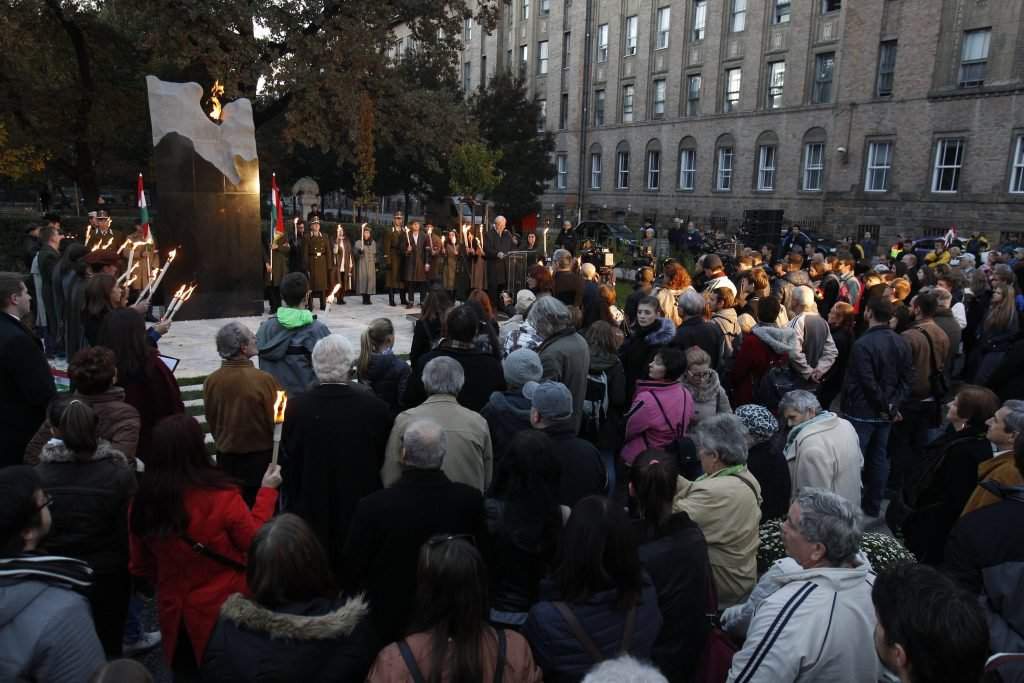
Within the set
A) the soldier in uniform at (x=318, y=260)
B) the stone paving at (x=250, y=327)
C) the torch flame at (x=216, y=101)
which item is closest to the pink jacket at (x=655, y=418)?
the stone paving at (x=250, y=327)

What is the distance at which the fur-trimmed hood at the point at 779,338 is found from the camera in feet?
20.1

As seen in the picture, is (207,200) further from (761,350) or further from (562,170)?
(562,170)

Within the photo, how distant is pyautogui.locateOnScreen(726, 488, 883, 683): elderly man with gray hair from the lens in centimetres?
238

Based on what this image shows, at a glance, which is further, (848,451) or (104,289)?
(104,289)

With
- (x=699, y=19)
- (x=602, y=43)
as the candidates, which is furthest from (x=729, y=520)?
(x=602, y=43)

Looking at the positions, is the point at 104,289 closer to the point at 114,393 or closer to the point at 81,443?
the point at 114,393

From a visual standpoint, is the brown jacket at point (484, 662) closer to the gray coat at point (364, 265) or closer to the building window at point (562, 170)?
the gray coat at point (364, 265)

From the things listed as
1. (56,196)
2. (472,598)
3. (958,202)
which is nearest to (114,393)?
(472,598)

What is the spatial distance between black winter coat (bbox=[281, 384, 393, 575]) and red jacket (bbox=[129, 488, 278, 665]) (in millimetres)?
544

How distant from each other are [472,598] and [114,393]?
2.73m

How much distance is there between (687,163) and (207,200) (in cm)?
2989

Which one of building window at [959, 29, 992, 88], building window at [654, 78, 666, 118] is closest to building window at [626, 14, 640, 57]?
building window at [654, 78, 666, 118]

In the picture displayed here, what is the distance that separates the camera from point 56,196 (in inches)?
1967

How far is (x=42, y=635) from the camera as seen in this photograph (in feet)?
7.11
